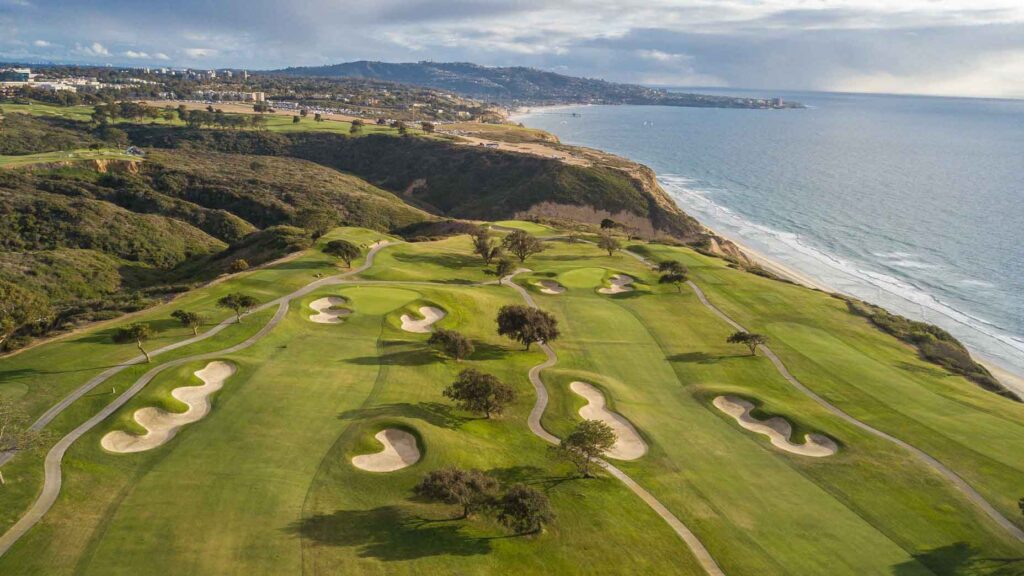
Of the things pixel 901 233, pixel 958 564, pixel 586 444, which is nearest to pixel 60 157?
pixel 586 444

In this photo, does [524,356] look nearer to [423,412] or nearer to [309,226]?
[423,412]

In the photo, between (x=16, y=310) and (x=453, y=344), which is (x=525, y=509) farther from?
(x=16, y=310)

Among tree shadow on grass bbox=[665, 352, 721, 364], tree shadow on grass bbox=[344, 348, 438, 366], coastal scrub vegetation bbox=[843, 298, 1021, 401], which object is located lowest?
coastal scrub vegetation bbox=[843, 298, 1021, 401]

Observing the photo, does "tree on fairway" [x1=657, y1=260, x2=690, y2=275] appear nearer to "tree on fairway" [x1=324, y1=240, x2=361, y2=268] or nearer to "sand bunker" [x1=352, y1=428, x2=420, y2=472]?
"tree on fairway" [x1=324, y1=240, x2=361, y2=268]

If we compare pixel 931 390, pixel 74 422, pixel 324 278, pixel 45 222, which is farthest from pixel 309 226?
pixel 931 390

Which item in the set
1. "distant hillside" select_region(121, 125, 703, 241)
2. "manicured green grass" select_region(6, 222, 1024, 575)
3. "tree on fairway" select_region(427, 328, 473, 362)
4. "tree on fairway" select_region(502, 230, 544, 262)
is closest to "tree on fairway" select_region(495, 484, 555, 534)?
"manicured green grass" select_region(6, 222, 1024, 575)
